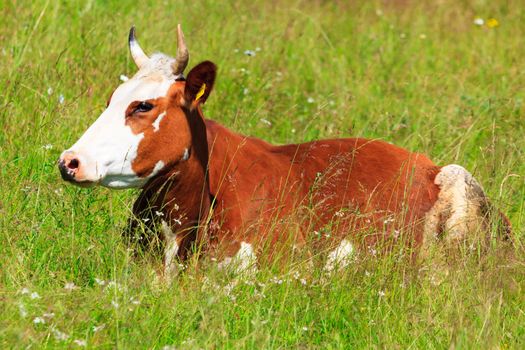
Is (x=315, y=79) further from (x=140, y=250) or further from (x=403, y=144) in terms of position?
(x=140, y=250)

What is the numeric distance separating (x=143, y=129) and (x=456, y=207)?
6.22ft

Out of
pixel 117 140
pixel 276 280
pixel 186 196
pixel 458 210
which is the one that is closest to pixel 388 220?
pixel 458 210

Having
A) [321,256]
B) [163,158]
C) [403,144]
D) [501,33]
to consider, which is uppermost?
[163,158]

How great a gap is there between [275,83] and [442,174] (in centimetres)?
249

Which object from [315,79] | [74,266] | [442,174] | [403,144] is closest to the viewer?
[74,266]

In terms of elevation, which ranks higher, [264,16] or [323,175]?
[323,175]

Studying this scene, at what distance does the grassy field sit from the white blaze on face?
28 centimetres

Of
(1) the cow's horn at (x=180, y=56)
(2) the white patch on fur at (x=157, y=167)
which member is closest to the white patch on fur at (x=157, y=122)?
(2) the white patch on fur at (x=157, y=167)

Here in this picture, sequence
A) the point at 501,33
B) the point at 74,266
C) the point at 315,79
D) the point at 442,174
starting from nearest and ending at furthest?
1. the point at 74,266
2. the point at 442,174
3. the point at 315,79
4. the point at 501,33

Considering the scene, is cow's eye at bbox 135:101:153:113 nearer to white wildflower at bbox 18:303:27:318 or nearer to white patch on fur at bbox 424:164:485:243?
white wildflower at bbox 18:303:27:318

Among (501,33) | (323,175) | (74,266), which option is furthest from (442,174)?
(501,33)

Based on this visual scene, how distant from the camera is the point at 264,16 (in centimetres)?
984

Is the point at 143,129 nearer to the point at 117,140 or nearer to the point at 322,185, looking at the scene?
the point at 117,140

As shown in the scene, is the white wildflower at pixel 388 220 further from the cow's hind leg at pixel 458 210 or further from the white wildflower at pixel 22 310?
the white wildflower at pixel 22 310
